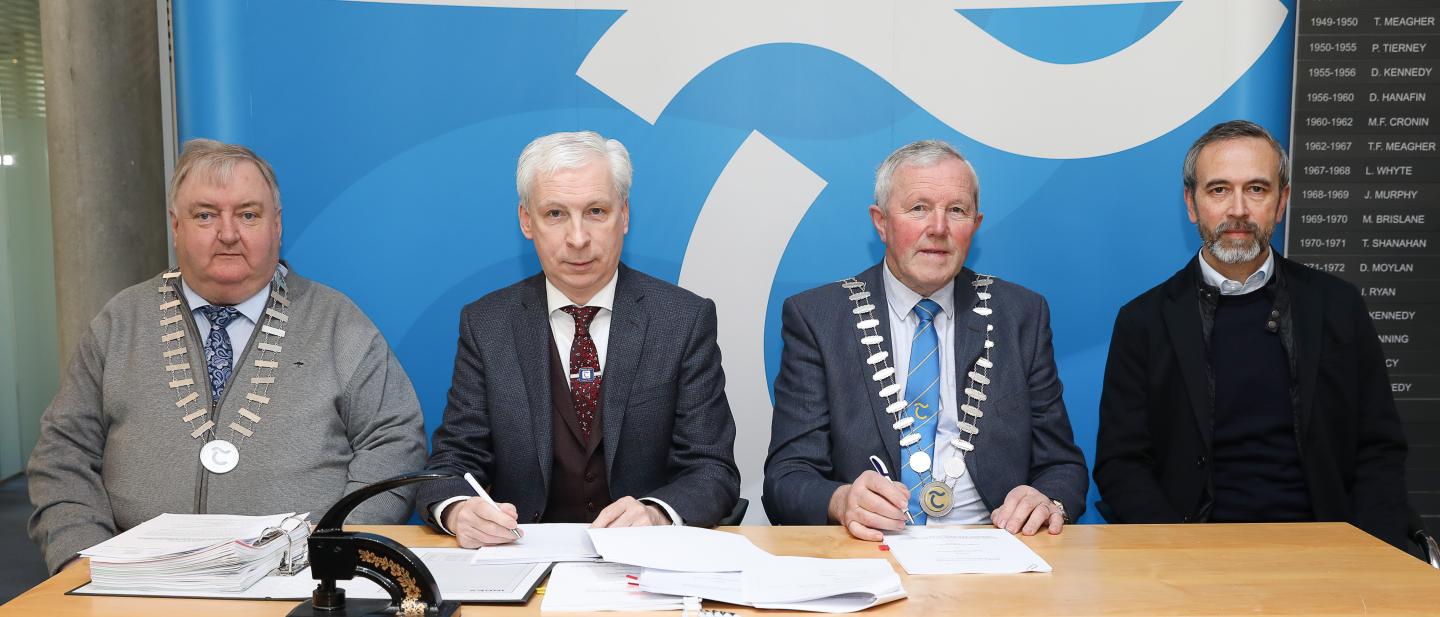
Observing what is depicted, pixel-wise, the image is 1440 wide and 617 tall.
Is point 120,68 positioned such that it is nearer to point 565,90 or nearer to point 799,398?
point 565,90

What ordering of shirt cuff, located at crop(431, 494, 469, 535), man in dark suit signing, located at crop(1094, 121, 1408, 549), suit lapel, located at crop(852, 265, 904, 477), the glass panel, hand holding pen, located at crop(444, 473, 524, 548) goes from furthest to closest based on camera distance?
the glass panel → man in dark suit signing, located at crop(1094, 121, 1408, 549) → suit lapel, located at crop(852, 265, 904, 477) → shirt cuff, located at crop(431, 494, 469, 535) → hand holding pen, located at crop(444, 473, 524, 548)

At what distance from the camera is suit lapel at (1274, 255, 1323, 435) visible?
2893 millimetres

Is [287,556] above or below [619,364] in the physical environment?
below

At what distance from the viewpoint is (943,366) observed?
2.89 meters

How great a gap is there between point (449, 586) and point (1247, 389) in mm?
2319

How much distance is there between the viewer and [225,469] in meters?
2.70

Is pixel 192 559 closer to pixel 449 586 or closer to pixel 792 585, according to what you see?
pixel 449 586

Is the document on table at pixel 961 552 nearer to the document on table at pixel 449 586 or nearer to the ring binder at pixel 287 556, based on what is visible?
the document on table at pixel 449 586

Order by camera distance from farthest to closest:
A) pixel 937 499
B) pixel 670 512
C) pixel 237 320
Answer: pixel 237 320 → pixel 937 499 → pixel 670 512

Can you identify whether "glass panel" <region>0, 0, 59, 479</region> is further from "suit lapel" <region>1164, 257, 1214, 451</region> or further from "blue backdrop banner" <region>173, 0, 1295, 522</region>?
"suit lapel" <region>1164, 257, 1214, 451</region>

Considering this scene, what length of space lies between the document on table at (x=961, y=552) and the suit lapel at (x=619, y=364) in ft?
2.80

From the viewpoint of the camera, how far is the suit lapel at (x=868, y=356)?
2789 mm

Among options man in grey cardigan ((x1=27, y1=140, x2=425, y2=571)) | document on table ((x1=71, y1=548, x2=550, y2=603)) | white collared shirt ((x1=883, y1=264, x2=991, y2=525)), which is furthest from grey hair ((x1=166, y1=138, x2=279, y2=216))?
white collared shirt ((x1=883, y1=264, x2=991, y2=525))

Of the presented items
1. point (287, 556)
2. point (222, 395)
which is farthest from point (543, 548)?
point (222, 395)
